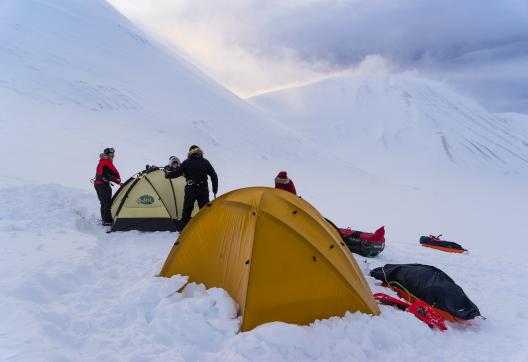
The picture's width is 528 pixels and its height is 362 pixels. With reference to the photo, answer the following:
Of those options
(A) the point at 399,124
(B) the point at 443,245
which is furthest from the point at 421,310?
(A) the point at 399,124

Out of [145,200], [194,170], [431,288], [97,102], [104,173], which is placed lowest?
[431,288]

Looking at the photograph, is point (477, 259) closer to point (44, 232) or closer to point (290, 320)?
point (290, 320)

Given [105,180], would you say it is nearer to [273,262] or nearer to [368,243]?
[273,262]

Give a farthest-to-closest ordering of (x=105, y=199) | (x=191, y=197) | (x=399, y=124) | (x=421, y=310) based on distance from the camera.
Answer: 1. (x=399, y=124)
2. (x=105, y=199)
3. (x=191, y=197)
4. (x=421, y=310)

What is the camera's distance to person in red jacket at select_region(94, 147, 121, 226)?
29.4 ft

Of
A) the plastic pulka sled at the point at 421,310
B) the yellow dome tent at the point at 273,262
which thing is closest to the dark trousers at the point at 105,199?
the yellow dome tent at the point at 273,262

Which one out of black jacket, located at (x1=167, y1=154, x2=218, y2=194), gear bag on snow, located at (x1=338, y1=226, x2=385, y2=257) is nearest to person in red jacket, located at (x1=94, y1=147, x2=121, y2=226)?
black jacket, located at (x1=167, y1=154, x2=218, y2=194)

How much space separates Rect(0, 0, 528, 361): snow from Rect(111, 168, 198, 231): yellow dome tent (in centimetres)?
36

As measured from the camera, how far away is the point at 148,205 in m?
8.97

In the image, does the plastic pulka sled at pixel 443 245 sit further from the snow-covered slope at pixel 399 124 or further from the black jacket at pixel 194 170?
the snow-covered slope at pixel 399 124

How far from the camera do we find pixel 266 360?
394 centimetres

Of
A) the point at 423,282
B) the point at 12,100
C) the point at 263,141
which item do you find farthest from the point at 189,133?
the point at 423,282

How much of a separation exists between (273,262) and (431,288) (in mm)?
2814

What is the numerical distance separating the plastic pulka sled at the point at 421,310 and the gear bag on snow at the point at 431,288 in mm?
218
